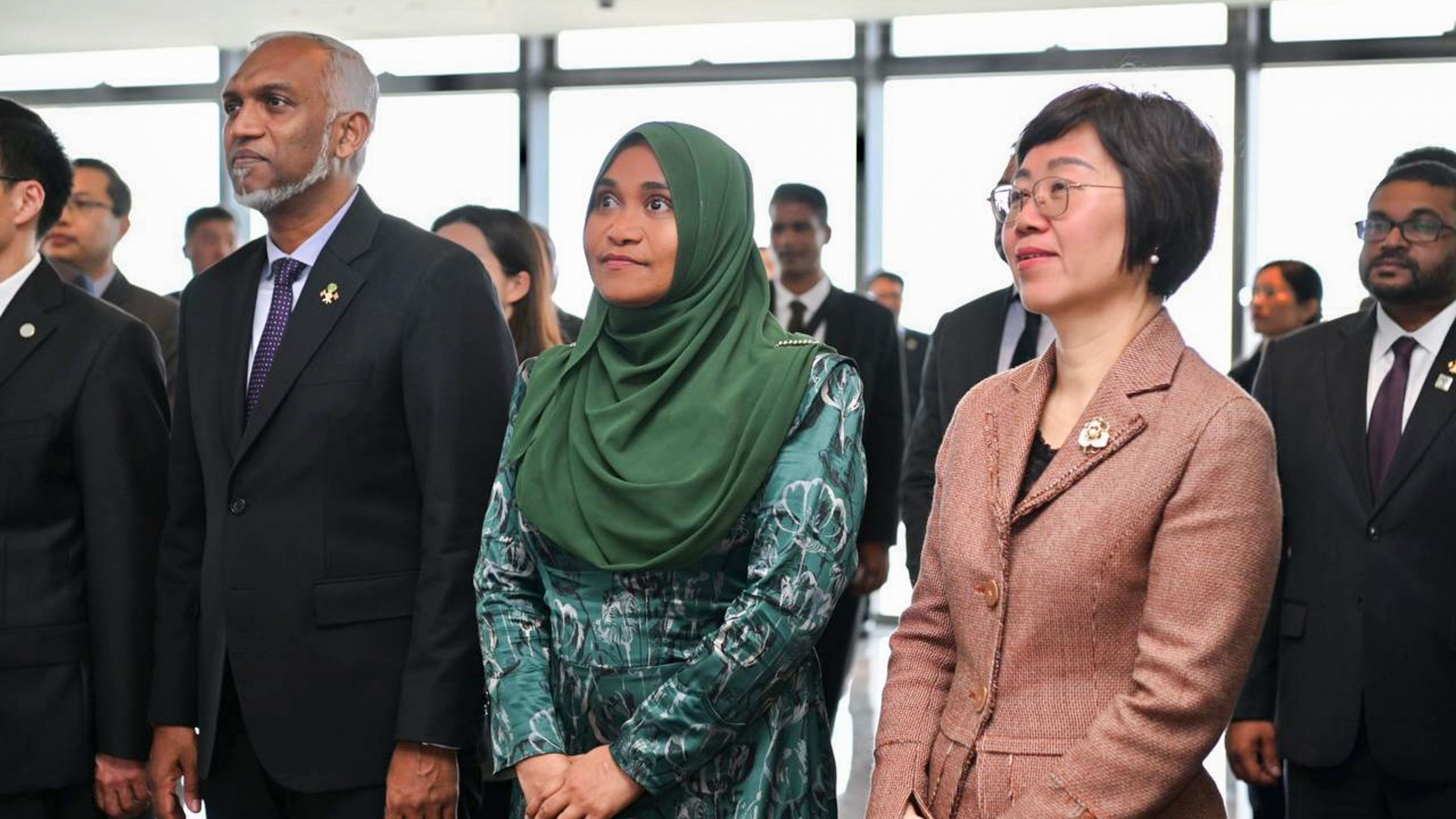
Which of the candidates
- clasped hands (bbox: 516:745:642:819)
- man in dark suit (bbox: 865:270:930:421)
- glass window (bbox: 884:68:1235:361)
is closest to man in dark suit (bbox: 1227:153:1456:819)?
clasped hands (bbox: 516:745:642:819)

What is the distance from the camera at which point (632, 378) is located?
2.18 meters

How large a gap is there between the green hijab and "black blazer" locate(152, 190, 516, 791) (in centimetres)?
17

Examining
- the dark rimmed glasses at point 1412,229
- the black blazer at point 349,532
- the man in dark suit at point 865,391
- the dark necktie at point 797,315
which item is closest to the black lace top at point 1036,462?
the black blazer at point 349,532

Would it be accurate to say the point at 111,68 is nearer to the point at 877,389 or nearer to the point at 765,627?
the point at 877,389

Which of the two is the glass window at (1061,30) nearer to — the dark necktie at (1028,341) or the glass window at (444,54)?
the glass window at (444,54)

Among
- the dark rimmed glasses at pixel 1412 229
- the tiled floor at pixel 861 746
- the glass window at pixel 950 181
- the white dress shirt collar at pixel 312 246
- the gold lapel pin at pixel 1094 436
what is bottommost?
the tiled floor at pixel 861 746

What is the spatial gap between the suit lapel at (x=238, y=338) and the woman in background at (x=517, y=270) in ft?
3.92

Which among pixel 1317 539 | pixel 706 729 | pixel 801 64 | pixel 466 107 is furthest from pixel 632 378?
pixel 466 107

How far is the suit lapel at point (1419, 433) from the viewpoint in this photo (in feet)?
9.00

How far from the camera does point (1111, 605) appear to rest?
1.79 m

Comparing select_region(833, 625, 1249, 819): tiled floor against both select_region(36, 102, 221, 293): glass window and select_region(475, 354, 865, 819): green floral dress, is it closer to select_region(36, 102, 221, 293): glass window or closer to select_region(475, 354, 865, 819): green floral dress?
select_region(475, 354, 865, 819): green floral dress

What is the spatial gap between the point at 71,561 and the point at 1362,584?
2259 millimetres

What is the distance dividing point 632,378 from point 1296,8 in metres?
7.80

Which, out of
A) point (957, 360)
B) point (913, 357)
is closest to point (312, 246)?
point (957, 360)
